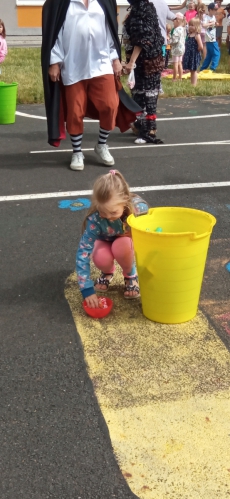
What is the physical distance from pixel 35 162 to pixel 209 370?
14.3 feet

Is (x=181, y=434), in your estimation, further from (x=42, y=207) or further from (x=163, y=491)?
(x=42, y=207)

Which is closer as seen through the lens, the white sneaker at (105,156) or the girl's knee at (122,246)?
the girl's knee at (122,246)

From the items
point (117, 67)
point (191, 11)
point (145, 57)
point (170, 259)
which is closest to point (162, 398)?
point (170, 259)

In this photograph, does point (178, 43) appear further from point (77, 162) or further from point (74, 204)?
point (74, 204)

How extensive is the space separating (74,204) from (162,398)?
2.83 metres

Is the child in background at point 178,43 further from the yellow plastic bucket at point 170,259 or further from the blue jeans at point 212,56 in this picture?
the yellow plastic bucket at point 170,259

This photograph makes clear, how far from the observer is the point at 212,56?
46.0ft

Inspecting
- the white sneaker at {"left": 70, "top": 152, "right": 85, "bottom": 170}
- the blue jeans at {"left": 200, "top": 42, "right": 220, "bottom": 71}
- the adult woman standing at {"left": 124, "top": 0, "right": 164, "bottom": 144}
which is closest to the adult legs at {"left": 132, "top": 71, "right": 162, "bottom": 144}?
the adult woman standing at {"left": 124, "top": 0, "right": 164, "bottom": 144}

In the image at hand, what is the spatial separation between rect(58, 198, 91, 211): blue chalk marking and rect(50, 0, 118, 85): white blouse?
1299 mm

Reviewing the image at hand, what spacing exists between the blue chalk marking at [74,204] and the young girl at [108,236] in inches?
59.8

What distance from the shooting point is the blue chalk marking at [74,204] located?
5.07 metres

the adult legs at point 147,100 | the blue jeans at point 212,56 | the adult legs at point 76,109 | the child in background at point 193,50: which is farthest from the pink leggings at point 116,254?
the blue jeans at point 212,56

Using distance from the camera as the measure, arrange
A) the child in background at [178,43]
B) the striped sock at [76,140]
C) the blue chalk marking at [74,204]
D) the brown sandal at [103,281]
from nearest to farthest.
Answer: the brown sandal at [103,281] < the blue chalk marking at [74,204] < the striped sock at [76,140] < the child in background at [178,43]

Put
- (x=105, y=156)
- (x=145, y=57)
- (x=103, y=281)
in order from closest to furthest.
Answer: (x=103, y=281), (x=105, y=156), (x=145, y=57)
